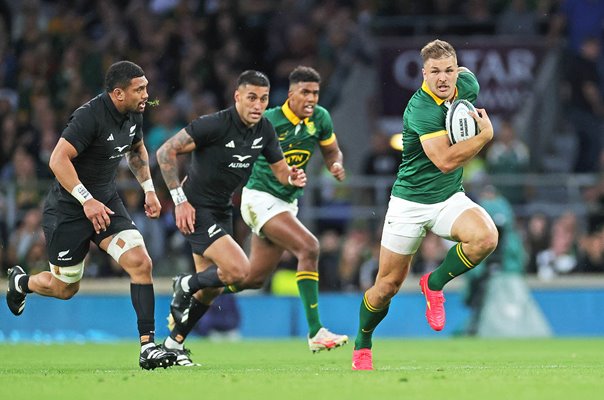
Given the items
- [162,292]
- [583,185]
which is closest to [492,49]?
[583,185]

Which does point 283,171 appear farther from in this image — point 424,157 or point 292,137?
point 424,157

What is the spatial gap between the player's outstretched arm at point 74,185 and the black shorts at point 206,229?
5.56 ft

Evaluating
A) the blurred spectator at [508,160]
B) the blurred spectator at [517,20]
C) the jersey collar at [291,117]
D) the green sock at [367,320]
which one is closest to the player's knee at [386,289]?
the green sock at [367,320]

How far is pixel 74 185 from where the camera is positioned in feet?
34.1

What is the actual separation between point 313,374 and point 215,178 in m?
2.77

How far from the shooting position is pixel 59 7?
23500 mm

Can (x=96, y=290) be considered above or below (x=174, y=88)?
below

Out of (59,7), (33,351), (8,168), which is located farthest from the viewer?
(59,7)

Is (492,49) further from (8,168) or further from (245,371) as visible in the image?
(245,371)

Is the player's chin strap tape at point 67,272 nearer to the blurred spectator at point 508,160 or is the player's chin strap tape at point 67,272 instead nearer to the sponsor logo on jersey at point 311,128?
the sponsor logo on jersey at point 311,128

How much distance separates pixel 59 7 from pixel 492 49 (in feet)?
24.9

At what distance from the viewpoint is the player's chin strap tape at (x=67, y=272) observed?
11078 mm

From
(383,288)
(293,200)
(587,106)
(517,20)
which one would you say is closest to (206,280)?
(293,200)

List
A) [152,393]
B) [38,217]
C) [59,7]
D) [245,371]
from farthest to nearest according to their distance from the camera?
1. [59,7]
2. [38,217]
3. [245,371]
4. [152,393]
